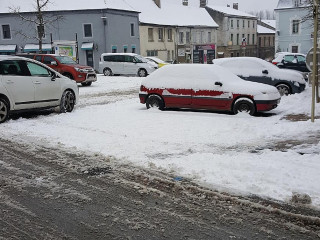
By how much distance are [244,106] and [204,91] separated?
4.22ft

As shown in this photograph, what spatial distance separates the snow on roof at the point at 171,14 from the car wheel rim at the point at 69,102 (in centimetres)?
3640

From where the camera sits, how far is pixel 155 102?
12.4m

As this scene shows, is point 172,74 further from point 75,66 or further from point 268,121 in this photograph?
point 75,66

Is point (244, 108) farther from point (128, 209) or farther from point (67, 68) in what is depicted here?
point (67, 68)

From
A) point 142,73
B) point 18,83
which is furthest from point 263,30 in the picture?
point 18,83

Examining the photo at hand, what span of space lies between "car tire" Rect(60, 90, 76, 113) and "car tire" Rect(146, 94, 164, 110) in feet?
8.11

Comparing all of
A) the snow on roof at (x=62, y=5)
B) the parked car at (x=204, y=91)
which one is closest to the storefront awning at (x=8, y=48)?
the snow on roof at (x=62, y=5)

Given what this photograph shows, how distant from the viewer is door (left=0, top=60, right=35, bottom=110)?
10.1 meters

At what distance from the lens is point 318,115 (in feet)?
35.9

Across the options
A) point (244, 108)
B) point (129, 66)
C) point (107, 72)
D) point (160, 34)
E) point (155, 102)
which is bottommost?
point (244, 108)

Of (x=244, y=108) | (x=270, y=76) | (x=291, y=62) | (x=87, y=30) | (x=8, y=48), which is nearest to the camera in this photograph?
(x=244, y=108)

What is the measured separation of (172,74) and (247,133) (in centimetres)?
418

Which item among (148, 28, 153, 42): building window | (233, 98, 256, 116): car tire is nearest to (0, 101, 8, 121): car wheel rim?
(233, 98, 256, 116): car tire

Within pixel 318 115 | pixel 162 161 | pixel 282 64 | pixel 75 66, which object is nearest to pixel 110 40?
pixel 75 66
